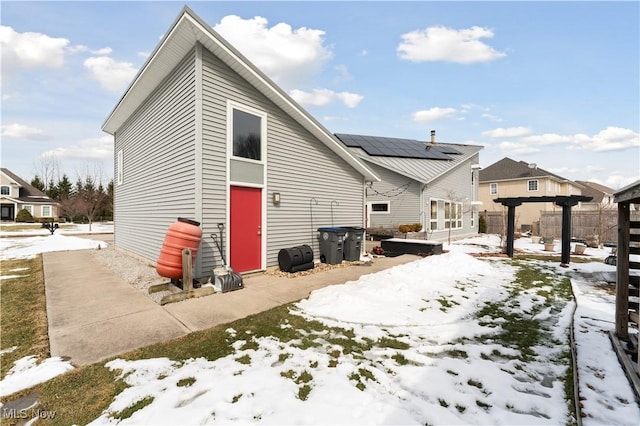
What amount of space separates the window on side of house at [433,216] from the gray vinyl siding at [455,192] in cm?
32

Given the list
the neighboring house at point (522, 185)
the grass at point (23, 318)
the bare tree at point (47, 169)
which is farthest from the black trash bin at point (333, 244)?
the bare tree at point (47, 169)

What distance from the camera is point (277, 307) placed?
195 inches

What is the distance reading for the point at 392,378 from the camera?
2844 mm

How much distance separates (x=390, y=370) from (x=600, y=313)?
4.71m

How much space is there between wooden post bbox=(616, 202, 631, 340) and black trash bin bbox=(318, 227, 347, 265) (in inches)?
242

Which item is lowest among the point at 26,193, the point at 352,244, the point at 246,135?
the point at 352,244

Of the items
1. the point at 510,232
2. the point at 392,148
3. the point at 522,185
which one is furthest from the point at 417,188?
the point at 522,185

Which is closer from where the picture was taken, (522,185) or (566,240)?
(566,240)

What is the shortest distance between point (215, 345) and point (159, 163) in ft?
20.0

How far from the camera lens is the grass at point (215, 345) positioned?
246cm

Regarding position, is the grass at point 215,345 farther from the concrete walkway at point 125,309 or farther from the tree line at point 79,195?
the tree line at point 79,195

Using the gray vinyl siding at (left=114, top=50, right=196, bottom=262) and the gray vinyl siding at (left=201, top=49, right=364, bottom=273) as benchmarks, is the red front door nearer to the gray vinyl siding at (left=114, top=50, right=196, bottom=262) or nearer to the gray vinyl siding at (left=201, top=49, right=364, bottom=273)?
the gray vinyl siding at (left=201, top=49, right=364, bottom=273)

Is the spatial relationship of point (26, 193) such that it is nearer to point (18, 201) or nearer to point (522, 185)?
point (18, 201)

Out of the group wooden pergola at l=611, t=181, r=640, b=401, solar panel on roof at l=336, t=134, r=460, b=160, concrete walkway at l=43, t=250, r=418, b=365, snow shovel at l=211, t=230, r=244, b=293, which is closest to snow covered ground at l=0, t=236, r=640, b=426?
wooden pergola at l=611, t=181, r=640, b=401
